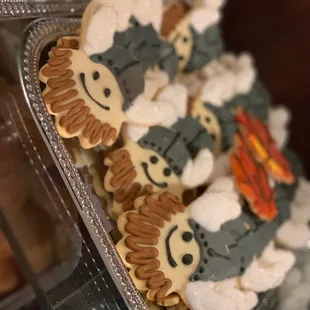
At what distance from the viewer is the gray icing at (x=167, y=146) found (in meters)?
0.64

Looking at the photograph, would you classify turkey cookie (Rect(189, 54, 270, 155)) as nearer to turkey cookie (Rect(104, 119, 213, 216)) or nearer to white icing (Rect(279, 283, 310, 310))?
turkey cookie (Rect(104, 119, 213, 216))

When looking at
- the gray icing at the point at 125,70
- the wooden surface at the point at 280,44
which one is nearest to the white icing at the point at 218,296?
the gray icing at the point at 125,70

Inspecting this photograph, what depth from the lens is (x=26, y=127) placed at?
63cm

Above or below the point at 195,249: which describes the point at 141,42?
above

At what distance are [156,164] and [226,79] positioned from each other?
0.80 ft

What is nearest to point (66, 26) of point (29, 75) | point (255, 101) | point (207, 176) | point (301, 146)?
point (29, 75)

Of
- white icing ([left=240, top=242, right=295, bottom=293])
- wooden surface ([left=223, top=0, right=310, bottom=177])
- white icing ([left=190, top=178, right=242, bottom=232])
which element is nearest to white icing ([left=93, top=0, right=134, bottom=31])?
white icing ([left=190, top=178, right=242, bottom=232])

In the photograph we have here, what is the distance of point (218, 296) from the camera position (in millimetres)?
590

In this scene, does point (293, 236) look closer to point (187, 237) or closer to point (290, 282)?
point (290, 282)

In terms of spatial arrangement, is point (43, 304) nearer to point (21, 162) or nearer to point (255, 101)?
point (21, 162)

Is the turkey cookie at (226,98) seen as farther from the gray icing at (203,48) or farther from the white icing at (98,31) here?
the white icing at (98,31)

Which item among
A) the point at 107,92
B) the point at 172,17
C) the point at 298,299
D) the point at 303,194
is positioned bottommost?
the point at 298,299

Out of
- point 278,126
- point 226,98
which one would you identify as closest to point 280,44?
point 278,126

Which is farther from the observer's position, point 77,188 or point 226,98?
point 226,98
